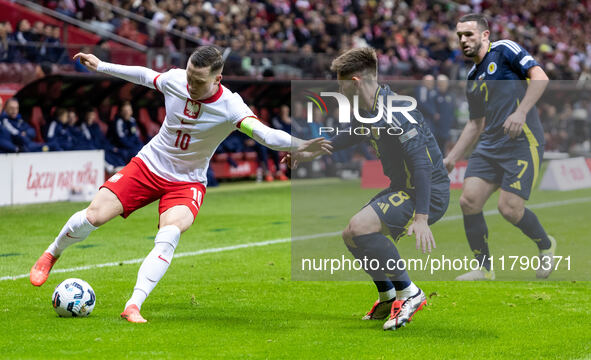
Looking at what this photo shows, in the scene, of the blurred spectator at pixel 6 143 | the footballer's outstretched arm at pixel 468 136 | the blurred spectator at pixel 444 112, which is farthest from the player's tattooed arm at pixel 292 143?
the blurred spectator at pixel 6 143

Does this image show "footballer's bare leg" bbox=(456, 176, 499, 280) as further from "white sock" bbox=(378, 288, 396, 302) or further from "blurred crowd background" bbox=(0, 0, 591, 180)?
"white sock" bbox=(378, 288, 396, 302)

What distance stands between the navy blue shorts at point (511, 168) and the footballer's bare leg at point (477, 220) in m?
0.07

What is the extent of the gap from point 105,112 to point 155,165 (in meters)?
11.0

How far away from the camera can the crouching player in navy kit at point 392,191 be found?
6.03 meters

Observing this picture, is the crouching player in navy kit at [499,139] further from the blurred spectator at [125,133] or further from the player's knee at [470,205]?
the blurred spectator at [125,133]

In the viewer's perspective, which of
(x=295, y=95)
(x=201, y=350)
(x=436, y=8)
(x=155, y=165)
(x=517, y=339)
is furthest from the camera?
(x=436, y=8)

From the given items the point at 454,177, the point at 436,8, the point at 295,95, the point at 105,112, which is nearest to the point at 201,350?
the point at 454,177

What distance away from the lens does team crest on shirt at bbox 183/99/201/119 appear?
6.43m

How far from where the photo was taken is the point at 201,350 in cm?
538

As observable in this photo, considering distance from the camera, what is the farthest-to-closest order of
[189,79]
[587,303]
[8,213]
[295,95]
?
[8,213]
[295,95]
[587,303]
[189,79]

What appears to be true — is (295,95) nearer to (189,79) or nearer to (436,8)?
(189,79)

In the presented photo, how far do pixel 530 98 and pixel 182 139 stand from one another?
3.00 m

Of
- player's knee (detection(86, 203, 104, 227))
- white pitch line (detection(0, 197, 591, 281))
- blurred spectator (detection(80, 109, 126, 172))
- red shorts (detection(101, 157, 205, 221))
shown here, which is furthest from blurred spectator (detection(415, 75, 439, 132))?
blurred spectator (detection(80, 109, 126, 172))

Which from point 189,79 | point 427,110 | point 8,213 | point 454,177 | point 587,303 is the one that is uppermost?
point 189,79
